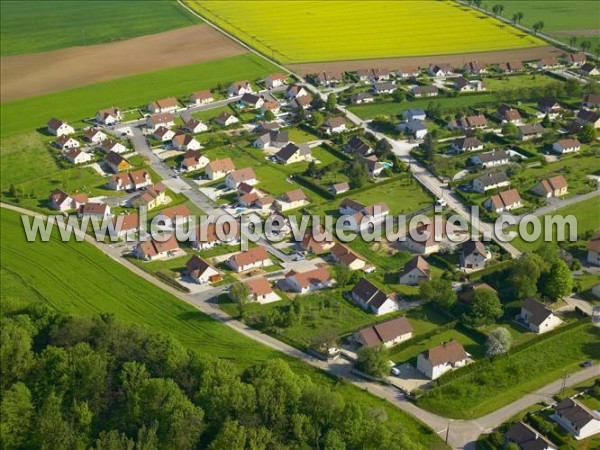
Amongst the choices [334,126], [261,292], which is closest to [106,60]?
[334,126]

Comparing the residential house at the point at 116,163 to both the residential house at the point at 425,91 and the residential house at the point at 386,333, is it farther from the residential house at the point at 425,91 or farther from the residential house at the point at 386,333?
the residential house at the point at 425,91

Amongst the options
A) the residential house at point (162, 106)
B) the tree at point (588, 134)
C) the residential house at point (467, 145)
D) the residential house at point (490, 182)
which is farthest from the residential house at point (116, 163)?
the tree at point (588, 134)

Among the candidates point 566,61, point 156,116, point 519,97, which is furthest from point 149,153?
point 566,61

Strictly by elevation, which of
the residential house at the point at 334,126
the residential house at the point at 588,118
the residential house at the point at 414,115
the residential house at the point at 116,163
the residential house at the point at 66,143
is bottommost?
the residential house at the point at 66,143

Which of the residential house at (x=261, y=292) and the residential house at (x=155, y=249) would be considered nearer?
the residential house at (x=261, y=292)

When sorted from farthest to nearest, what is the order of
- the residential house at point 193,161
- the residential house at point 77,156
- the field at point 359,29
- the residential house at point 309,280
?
the field at point 359,29, the residential house at point 77,156, the residential house at point 193,161, the residential house at point 309,280

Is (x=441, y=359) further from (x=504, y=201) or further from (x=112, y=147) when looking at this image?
(x=112, y=147)

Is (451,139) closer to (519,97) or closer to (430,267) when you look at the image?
(519,97)
